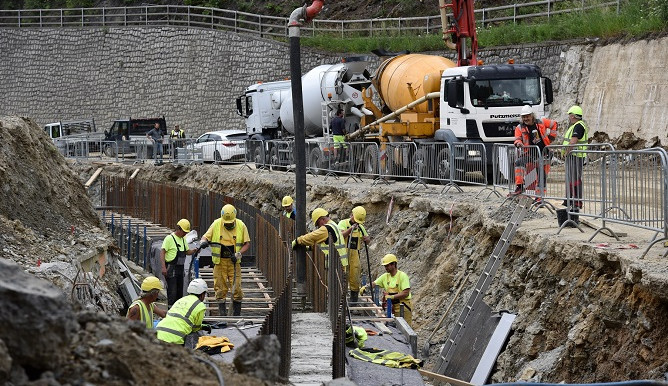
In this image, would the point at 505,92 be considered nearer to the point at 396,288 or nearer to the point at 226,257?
the point at 226,257

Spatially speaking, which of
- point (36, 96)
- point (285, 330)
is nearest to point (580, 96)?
point (285, 330)

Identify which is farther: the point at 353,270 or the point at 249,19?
the point at 249,19

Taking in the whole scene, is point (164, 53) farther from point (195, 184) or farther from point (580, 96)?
point (580, 96)

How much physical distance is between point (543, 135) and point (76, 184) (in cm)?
1050

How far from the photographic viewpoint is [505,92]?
2303 centimetres

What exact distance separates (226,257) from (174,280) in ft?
3.65

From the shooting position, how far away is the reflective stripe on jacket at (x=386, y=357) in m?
11.4

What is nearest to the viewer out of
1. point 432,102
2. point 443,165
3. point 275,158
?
point 443,165

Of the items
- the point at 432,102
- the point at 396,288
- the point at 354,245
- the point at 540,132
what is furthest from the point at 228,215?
the point at 432,102

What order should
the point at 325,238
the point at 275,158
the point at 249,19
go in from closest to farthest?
the point at 325,238
the point at 275,158
the point at 249,19

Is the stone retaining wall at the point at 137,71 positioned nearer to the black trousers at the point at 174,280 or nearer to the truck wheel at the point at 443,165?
the truck wheel at the point at 443,165

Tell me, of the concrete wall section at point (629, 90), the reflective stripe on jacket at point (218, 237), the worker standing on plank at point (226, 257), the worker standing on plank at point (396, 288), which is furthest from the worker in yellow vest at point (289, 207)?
the concrete wall section at point (629, 90)

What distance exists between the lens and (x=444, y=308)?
15.8 metres

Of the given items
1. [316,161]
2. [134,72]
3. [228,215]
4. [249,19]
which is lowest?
[228,215]
